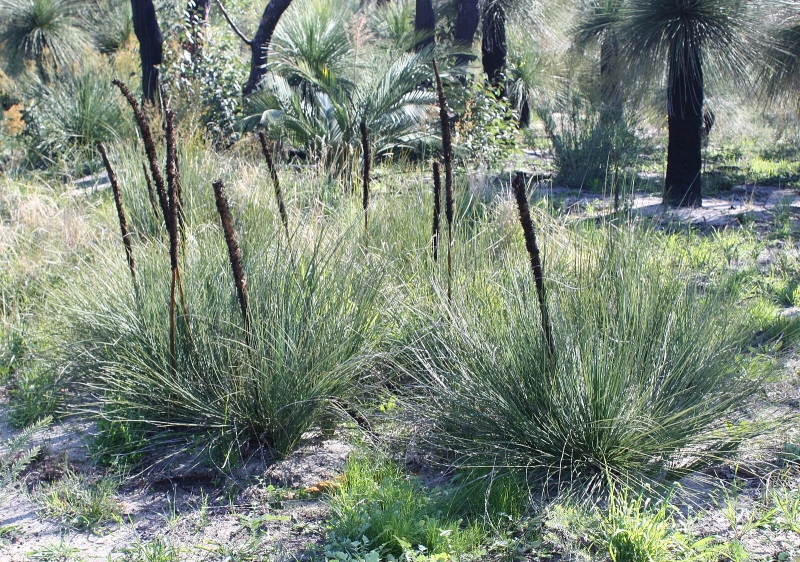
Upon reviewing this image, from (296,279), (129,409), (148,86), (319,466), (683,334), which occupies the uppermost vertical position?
(148,86)

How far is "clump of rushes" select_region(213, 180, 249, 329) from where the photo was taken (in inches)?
118

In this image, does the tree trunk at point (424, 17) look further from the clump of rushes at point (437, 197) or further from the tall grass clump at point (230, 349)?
the tall grass clump at point (230, 349)

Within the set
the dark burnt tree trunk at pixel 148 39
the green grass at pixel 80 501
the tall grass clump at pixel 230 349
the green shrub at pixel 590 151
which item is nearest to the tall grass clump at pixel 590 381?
the tall grass clump at pixel 230 349

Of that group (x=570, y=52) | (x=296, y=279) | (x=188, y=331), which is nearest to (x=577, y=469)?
(x=296, y=279)

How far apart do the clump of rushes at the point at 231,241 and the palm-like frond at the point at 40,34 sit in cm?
1282

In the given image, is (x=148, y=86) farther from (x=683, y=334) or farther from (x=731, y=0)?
(x=683, y=334)

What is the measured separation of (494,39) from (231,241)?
Answer: 13.7m

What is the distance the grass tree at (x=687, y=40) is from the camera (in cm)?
728

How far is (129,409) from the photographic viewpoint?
3.38m

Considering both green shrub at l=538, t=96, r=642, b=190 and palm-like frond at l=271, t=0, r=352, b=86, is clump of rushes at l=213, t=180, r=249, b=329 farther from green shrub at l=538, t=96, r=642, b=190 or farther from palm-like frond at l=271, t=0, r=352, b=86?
palm-like frond at l=271, t=0, r=352, b=86

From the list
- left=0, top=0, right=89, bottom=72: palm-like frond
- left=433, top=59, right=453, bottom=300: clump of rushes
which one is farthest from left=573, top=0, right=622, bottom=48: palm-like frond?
left=0, top=0, right=89, bottom=72: palm-like frond

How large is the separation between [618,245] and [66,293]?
2.77m

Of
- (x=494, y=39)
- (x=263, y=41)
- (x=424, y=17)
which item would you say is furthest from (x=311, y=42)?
(x=494, y=39)

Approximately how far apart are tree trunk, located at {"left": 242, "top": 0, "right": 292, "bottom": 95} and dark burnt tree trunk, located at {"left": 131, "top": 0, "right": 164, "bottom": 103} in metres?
1.31
